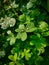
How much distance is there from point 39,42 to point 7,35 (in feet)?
1.23

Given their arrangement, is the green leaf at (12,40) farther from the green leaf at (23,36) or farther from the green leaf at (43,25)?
the green leaf at (43,25)

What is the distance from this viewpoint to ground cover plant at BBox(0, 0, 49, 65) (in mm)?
1799

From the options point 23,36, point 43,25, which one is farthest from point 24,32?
point 43,25

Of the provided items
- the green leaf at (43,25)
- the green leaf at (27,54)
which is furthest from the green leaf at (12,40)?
the green leaf at (43,25)

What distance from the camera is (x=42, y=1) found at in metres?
2.03

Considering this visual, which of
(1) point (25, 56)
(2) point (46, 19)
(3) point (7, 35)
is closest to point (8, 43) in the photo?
(3) point (7, 35)

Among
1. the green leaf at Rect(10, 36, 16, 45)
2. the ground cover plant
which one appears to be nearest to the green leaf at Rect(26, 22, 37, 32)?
the ground cover plant

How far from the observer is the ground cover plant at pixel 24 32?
180 cm

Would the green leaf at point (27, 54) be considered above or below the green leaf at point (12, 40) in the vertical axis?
below

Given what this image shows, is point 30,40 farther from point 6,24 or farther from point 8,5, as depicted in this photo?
point 8,5

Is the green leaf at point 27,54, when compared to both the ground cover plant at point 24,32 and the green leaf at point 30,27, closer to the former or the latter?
the ground cover plant at point 24,32

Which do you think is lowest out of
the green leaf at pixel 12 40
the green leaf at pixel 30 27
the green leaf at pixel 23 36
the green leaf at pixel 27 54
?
the green leaf at pixel 27 54

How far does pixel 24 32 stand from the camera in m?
1.80

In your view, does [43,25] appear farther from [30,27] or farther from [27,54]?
[27,54]
